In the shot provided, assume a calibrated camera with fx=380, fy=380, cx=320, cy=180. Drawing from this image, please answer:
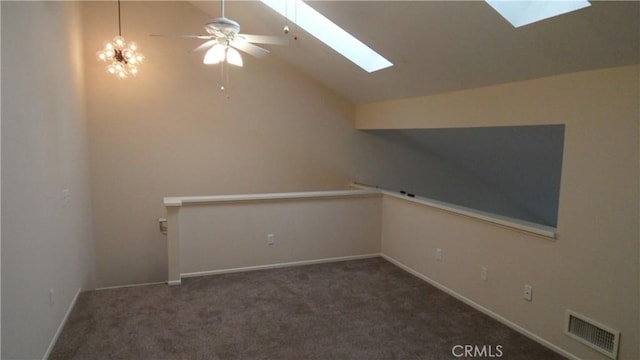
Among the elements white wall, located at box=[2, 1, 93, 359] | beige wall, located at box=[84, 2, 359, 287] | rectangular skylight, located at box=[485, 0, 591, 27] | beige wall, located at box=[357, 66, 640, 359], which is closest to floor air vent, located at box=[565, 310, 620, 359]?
beige wall, located at box=[357, 66, 640, 359]

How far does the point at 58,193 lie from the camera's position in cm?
316

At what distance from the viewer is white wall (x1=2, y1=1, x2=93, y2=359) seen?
209 cm

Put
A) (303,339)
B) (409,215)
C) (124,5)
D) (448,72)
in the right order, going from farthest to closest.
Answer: (124,5), (409,215), (448,72), (303,339)

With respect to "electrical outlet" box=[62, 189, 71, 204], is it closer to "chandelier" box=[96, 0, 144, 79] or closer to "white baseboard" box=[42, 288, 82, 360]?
"white baseboard" box=[42, 288, 82, 360]

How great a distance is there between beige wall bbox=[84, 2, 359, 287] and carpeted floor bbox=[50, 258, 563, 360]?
1.51m

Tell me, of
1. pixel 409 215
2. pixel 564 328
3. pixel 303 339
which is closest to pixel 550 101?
pixel 564 328

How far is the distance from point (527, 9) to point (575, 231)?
161 centimetres

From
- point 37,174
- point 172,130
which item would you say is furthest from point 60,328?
point 172,130

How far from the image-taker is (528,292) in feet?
10.2

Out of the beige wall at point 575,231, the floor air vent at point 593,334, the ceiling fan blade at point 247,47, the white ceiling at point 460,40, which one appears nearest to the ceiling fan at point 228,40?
the ceiling fan blade at point 247,47

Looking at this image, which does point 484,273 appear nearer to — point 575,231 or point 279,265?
point 575,231

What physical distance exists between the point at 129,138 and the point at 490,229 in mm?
4502

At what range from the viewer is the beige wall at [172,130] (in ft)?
16.3

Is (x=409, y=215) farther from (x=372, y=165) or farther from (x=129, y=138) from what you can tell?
(x=129, y=138)
